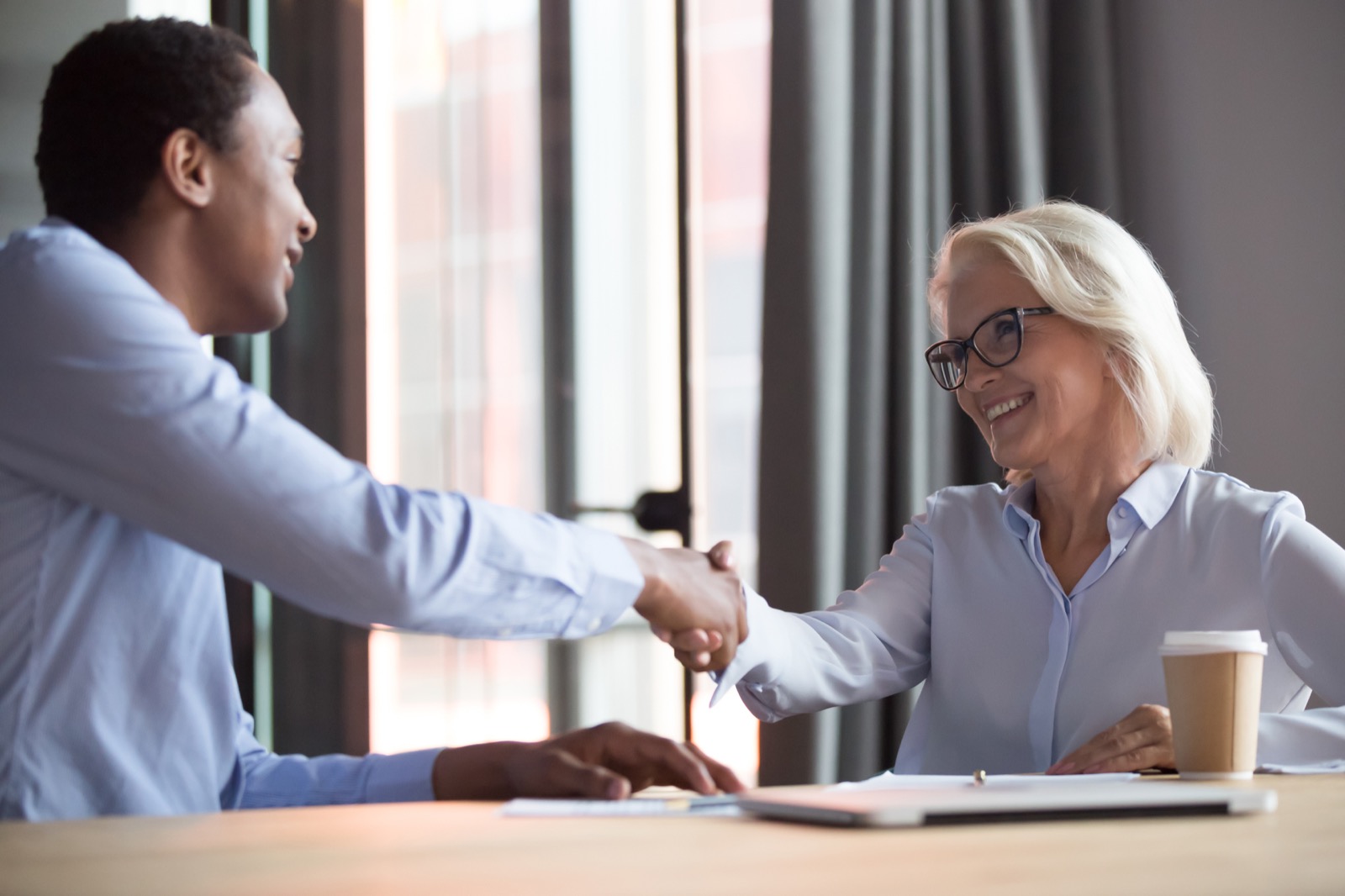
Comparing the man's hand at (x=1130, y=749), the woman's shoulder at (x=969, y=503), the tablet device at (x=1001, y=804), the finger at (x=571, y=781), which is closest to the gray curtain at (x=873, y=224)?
the woman's shoulder at (x=969, y=503)

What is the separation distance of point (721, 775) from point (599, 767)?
11 centimetres

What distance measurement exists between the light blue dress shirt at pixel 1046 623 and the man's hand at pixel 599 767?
42 centimetres

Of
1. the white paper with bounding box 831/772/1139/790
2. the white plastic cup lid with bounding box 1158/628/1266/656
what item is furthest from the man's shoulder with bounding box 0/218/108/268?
the white plastic cup lid with bounding box 1158/628/1266/656

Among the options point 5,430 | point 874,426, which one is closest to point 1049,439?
point 874,426

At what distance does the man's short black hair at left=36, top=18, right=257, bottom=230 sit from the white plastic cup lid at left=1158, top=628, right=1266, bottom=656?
1.08m

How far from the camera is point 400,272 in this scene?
9.86 feet

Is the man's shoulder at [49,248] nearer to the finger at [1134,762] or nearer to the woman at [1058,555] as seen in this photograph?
the woman at [1058,555]

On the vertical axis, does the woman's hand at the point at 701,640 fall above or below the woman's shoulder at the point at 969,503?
below

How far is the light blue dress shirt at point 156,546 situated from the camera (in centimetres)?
103

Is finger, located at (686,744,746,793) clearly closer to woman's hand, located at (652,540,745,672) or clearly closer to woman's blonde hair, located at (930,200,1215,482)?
woman's hand, located at (652,540,745,672)

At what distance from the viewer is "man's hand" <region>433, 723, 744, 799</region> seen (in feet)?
3.60

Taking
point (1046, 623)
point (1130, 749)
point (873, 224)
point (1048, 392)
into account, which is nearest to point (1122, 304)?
point (1048, 392)

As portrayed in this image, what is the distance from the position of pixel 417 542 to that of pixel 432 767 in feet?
1.14

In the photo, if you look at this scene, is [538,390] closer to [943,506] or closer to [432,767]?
[943,506]
